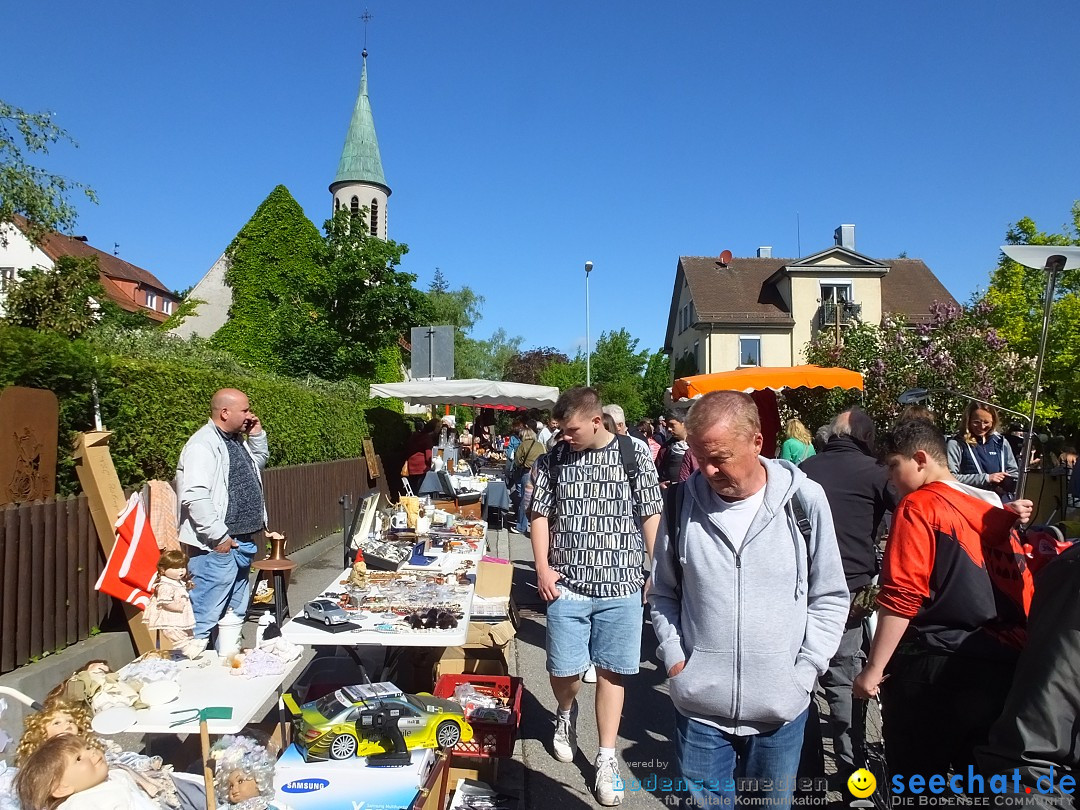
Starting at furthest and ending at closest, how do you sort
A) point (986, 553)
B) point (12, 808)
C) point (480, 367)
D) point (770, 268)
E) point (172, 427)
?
point (480, 367) < point (770, 268) < point (172, 427) < point (986, 553) < point (12, 808)

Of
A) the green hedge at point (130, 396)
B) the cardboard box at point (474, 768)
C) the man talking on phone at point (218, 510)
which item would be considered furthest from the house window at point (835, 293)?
the cardboard box at point (474, 768)

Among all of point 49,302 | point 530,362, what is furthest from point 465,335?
point 49,302

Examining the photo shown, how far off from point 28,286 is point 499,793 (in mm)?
15149

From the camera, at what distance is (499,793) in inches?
144

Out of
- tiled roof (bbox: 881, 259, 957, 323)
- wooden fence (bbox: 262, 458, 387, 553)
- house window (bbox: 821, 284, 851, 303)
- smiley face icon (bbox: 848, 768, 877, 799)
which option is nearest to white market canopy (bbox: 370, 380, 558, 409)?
wooden fence (bbox: 262, 458, 387, 553)

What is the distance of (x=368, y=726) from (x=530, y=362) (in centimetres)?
5433

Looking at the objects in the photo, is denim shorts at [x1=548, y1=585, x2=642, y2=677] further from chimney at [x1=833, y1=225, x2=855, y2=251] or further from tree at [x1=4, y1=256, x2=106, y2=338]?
chimney at [x1=833, y1=225, x2=855, y2=251]

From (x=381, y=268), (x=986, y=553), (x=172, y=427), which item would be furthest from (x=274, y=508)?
(x=381, y=268)

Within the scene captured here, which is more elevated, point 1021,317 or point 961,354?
point 1021,317

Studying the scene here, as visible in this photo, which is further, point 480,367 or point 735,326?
point 480,367

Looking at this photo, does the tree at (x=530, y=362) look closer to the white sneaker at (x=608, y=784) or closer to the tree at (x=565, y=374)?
the tree at (x=565, y=374)

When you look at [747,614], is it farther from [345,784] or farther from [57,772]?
[57,772]

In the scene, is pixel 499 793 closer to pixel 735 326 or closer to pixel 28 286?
pixel 28 286

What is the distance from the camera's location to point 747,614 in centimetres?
234
